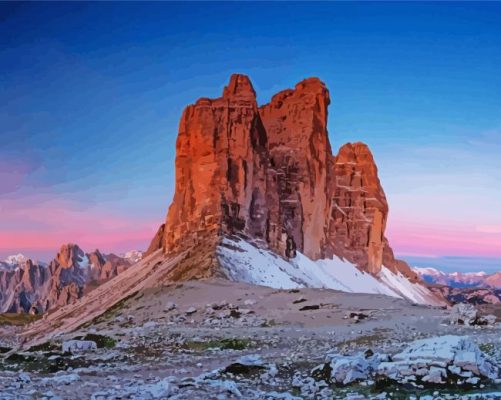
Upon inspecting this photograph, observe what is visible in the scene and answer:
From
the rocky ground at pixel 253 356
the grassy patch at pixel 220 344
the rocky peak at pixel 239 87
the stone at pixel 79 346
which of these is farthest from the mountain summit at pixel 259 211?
the stone at pixel 79 346

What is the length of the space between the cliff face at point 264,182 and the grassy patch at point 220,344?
48.8 meters

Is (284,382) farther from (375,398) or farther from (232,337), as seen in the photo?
(232,337)

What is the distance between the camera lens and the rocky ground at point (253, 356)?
14.3 meters

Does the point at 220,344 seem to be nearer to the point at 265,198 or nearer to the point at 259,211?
the point at 259,211

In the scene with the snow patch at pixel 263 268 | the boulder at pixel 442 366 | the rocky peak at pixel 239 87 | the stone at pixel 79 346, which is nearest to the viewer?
the boulder at pixel 442 366

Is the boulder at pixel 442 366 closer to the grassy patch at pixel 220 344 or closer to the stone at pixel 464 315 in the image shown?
the grassy patch at pixel 220 344

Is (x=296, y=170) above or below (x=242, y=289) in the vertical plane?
above

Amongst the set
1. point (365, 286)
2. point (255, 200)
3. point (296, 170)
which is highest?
point (296, 170)

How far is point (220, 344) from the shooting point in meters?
25.8

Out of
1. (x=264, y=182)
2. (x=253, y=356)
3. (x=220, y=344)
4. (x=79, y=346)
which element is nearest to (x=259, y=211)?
(x=264, y=182)

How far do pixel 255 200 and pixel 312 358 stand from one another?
94.2m

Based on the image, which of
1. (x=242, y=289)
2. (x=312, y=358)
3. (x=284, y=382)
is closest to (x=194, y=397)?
(x=284, y=382)

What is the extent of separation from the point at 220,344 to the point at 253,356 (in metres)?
5.92

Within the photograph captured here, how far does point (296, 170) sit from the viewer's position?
5738 inches
